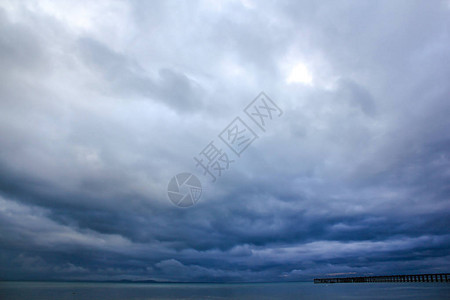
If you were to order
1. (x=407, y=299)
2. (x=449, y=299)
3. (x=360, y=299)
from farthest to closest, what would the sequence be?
(x=360, y=299), (x=407, y=299), (x=449, y=299)

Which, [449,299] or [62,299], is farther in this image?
[62,299]

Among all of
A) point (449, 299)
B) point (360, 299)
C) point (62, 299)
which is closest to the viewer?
point (449, 299)

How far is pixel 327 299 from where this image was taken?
121 metres

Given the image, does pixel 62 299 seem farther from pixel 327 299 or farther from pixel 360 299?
pixel 360 299

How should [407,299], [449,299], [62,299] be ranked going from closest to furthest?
1. [449,299]
2. [407,299]
3. [62,299]

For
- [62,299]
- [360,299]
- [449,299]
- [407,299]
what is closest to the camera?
[449,299]

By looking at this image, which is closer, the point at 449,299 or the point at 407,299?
the point at 449,299

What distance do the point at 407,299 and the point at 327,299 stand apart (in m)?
27.3

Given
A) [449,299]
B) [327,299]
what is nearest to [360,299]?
[327,299]

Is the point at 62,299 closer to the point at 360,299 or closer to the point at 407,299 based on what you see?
the point at 360,299

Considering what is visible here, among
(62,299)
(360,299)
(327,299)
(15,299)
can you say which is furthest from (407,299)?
(15,299)

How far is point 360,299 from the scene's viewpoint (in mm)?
118438

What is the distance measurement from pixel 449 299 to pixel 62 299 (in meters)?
140

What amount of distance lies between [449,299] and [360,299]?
31135mm
